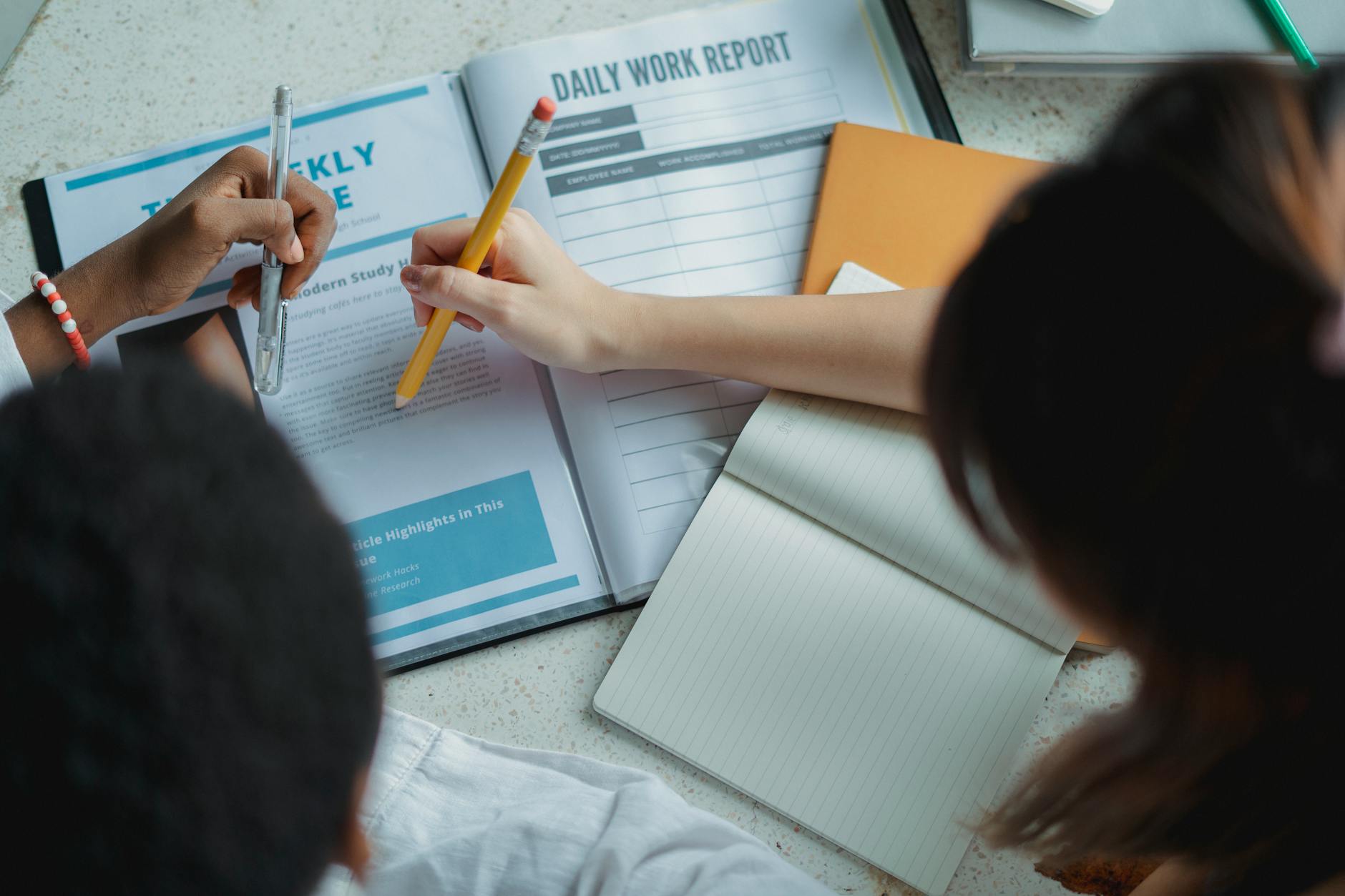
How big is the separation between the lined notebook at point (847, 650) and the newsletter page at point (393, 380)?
0.30ft

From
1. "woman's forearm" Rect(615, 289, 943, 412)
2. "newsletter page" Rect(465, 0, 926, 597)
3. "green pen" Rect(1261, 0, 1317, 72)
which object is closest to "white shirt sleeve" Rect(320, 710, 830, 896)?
"newsletter page" Rect(465, 0, 926, 597)

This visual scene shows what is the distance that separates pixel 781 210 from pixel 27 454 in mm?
537

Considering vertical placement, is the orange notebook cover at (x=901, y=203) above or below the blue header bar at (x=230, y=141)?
below

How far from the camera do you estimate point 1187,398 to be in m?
0.29

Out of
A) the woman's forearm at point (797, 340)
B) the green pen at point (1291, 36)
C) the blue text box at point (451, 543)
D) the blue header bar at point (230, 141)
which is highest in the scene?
the blue header bar at point (230, 141)

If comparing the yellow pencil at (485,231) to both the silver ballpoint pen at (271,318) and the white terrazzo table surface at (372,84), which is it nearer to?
the silver ballpoint pen at (271,318)

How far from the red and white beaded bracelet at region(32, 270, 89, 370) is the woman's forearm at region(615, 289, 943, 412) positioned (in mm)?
344

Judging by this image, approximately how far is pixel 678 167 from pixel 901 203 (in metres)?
0.17

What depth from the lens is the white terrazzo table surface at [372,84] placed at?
23.0 inches

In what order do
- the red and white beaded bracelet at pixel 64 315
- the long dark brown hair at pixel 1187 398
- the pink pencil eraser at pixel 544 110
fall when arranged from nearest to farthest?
1. the long dark brown hair at pixel 1187 398
2. the pink pencil eraser at pixel 544 110
3. the red and white beaded bracelet at pixel 64 315

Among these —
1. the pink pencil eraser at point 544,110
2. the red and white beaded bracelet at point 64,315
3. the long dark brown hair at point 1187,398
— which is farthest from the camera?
the red and white beaded bracelet at point 64,315

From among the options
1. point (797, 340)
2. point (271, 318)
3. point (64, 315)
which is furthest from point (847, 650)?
point (64, 315)

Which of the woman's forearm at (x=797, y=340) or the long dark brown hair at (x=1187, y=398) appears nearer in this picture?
the long dark brown hair at (x=1187, y=398)

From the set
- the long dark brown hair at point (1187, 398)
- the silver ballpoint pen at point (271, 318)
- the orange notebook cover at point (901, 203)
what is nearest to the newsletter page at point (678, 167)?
the orange notebook cover at point (901, 203)
